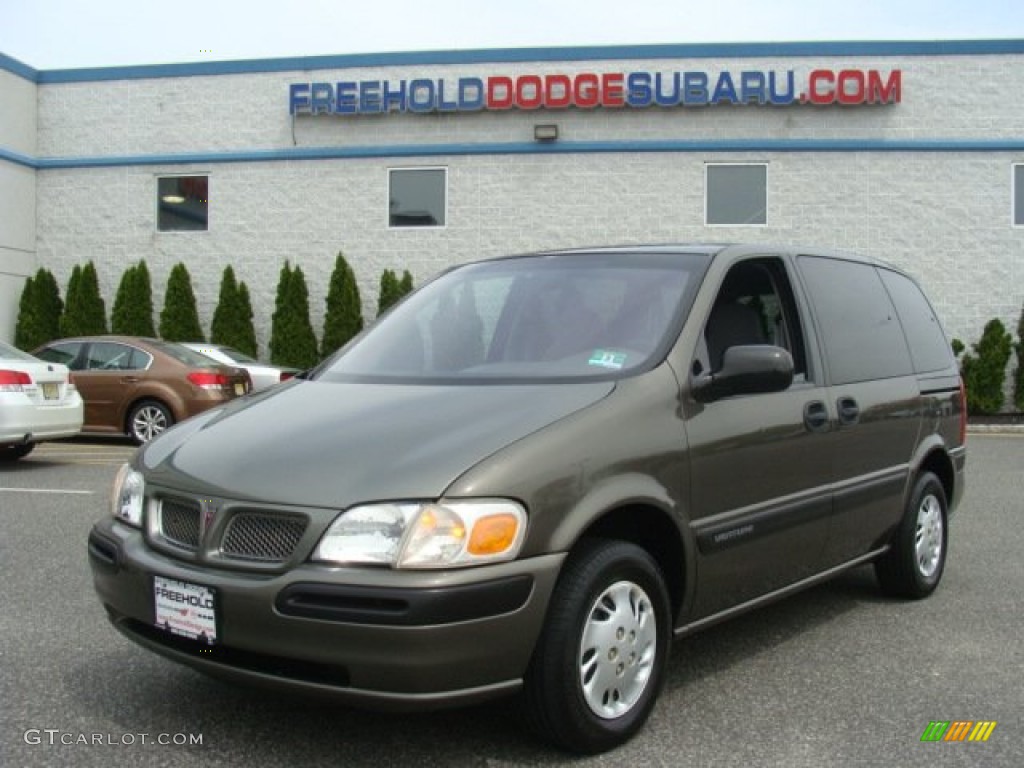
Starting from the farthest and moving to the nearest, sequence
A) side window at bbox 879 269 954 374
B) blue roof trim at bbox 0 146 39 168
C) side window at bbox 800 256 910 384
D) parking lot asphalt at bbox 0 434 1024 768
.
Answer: blue roof trim at bbox 0 146 39 168 → side window at bbox 879 269 954 374 → side window at bbox 800 256 910 384 → parking lot asphalt at bbox 0 434 1024 768

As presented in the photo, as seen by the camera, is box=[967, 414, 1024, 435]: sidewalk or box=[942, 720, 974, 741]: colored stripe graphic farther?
box=[967, 414, 1024, 435]: sidewalk

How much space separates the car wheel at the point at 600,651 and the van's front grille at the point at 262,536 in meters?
0.79

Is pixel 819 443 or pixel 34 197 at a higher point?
pixel 34 197

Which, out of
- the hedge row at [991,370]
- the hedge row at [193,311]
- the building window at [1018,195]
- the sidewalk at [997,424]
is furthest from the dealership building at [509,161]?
the sidewalk at [997,424]

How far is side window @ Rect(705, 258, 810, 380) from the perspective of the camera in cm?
419

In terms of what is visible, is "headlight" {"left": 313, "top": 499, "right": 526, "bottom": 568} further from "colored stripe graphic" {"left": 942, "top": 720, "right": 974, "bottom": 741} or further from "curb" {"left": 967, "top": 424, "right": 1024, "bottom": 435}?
"curb" {"left": 967, "top": 424, "right": 1024, "bottom": 435}

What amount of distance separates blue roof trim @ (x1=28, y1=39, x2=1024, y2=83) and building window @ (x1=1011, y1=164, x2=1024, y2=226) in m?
2.01

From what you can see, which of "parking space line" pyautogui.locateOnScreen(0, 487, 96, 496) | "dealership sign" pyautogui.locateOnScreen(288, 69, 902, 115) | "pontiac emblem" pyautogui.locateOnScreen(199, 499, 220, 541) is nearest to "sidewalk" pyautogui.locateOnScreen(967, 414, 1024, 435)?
"dealership sign" pyautogui.locateOnScreen(288, 69, 902, 115)

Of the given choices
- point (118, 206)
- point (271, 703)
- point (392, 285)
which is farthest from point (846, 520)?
point (118, 206)

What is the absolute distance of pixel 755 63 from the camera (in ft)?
59.9

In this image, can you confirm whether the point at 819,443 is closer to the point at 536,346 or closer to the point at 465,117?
the point at 536,346

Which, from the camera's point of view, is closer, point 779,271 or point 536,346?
point 536,346

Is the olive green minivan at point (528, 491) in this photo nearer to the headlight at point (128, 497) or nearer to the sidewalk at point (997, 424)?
the headlight at point (128, 497)

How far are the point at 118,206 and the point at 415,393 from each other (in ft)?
58.6
